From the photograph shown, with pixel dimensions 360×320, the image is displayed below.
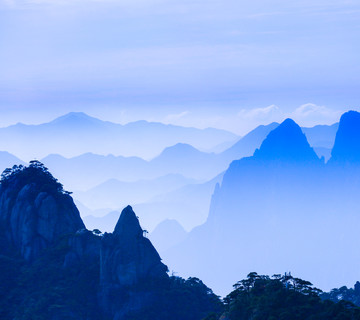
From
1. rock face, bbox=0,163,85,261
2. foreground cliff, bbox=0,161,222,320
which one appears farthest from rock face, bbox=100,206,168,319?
rock face, bbox=0,163,85,261

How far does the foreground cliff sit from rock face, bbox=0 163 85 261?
0.10 meters

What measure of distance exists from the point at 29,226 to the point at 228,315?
2761 centimetres

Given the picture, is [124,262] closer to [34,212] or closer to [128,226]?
[128,226]

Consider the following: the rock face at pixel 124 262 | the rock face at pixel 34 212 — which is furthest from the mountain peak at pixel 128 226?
the rock face at pixel 34 212

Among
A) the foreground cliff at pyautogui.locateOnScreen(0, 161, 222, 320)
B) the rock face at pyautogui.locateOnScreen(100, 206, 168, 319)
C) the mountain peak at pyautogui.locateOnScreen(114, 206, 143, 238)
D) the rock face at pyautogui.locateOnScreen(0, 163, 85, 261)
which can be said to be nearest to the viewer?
the foreground cliff at pyautogui.locateOnScreen(0, 161, 222, 320)

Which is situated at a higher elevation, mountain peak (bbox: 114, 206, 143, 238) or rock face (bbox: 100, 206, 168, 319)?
mountain peak (bbox: 114, 206, 143, 238)

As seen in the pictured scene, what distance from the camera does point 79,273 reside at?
96.2m

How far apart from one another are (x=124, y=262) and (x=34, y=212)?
12.1m

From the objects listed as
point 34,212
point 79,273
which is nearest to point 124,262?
point 79,273

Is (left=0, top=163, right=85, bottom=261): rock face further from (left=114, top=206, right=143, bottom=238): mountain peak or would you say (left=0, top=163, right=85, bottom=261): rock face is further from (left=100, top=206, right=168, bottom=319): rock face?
(left=114, top=206, right=143, bottom=238): mountain peak

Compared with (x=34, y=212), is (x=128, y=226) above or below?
below

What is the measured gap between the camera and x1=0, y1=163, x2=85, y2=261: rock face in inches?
3922

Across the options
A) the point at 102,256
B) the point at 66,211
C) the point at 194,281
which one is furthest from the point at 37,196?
the point at 194,281

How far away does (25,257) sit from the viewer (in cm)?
9956
